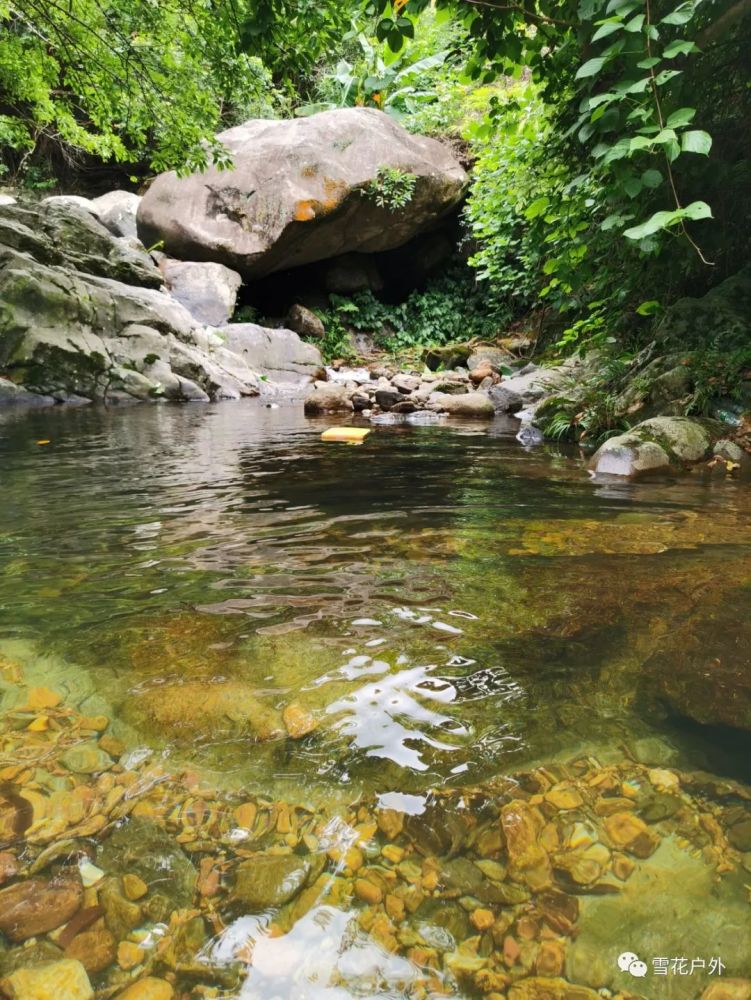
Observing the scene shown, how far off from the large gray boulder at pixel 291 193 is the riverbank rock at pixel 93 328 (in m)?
2.15

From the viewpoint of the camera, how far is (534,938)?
2.48ft

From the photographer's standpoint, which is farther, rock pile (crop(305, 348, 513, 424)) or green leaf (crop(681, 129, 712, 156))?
rock pile (crop(305, 348, 513, 424))

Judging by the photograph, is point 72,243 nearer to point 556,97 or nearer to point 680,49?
point 556,97

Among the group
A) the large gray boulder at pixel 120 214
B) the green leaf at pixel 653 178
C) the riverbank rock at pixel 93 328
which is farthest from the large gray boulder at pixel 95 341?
the green leaf at pixel 653 178

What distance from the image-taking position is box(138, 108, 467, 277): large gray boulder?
47.4 ft

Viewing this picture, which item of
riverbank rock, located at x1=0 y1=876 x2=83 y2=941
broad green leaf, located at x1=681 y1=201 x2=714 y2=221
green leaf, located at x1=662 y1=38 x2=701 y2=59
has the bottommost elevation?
riverbank rock, located at x1=0 y1=876 x2=83 y2=941

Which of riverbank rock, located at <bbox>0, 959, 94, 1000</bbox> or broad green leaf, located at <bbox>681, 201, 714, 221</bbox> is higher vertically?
broad green leaf, located at <bbox>681, 201, 714, 221</bbox>

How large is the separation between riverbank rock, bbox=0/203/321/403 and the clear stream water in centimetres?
803

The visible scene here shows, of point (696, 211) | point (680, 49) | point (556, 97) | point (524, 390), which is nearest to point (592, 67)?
point (680, 49)

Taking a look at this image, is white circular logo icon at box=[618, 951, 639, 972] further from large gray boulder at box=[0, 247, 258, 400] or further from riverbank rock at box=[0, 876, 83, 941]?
large gray boulder at box=[0, 247, 258, 400]

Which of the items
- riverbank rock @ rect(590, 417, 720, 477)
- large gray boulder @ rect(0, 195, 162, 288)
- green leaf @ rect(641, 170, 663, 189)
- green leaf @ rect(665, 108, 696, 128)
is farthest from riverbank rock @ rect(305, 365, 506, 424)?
large gray boulder @ rect(0, 195, 162, 288)

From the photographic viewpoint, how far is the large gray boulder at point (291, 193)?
47.4 feet

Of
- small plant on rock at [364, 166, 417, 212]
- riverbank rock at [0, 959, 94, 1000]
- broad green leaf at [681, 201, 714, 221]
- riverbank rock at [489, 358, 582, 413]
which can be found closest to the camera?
riverbank rock at [0, 959, 94, 1000]

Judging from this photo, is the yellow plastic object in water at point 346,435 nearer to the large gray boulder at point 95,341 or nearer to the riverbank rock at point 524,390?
the riverbank rock at point 524,390
